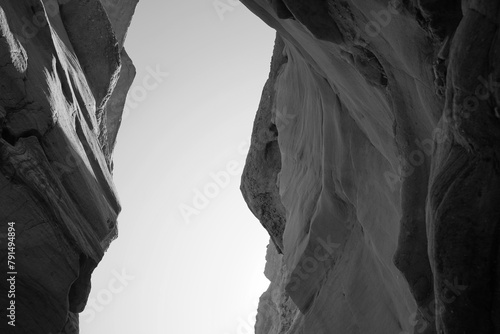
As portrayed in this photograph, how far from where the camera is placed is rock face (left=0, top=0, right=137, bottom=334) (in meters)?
9.85

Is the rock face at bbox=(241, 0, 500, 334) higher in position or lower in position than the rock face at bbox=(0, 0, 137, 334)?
lower

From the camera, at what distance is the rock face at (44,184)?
985cm

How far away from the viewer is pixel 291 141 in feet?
59.8

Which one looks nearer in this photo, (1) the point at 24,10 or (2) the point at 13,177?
(2) the point at 13,177

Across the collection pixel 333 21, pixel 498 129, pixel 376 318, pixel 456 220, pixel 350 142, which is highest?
pixel 333 21

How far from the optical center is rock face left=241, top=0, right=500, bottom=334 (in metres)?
5.39

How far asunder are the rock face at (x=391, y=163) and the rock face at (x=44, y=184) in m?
5.54

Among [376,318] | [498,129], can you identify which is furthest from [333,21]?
[376,318]

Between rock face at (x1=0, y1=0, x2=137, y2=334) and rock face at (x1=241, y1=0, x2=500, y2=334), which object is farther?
rock face at (x1=0, y1=0, x2=137, y2=334)

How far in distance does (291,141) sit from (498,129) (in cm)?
1306

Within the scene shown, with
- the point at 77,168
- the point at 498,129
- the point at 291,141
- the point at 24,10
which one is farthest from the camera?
the point at 291,141

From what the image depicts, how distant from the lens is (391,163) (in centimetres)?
1015

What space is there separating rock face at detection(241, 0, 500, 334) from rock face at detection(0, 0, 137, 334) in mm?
5542

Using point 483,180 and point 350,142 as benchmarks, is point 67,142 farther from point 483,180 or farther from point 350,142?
point 483,180
